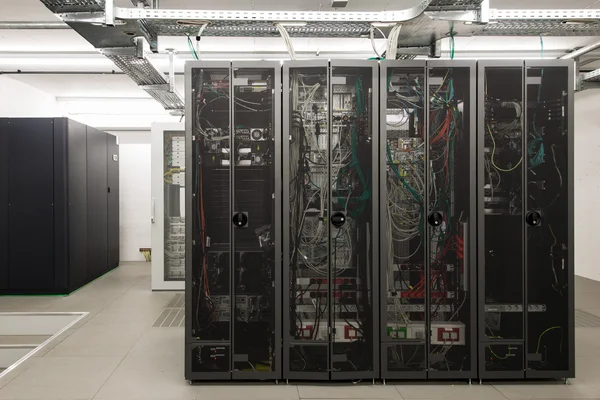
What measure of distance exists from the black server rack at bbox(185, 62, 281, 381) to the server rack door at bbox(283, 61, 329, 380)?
0.07m

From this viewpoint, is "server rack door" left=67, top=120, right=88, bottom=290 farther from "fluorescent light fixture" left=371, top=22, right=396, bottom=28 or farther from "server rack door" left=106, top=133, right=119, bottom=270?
"fluorescent light fixture" left=371, top=22, right=396, bottom=28

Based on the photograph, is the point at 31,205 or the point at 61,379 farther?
the point at 31,205

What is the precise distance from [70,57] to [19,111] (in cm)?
181

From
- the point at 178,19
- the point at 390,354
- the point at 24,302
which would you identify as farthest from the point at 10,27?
the point at 390,354

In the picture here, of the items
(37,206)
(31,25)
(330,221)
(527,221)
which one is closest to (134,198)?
(37,206)

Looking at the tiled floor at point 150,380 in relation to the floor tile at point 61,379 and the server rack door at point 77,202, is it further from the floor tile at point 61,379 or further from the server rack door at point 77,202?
the server rack door at point 77,202

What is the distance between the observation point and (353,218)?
8.96ft

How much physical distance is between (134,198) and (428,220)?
238 inches

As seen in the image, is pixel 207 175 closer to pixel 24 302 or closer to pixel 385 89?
pixel 385 89

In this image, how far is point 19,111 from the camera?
19.8ft

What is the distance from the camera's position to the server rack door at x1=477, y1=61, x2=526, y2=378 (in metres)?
2.70

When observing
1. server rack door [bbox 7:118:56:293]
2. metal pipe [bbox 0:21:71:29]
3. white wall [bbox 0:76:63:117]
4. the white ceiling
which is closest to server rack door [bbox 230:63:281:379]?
the white ceiling

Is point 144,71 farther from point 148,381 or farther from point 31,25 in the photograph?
point 148,381

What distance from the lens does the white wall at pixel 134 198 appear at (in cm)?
732
